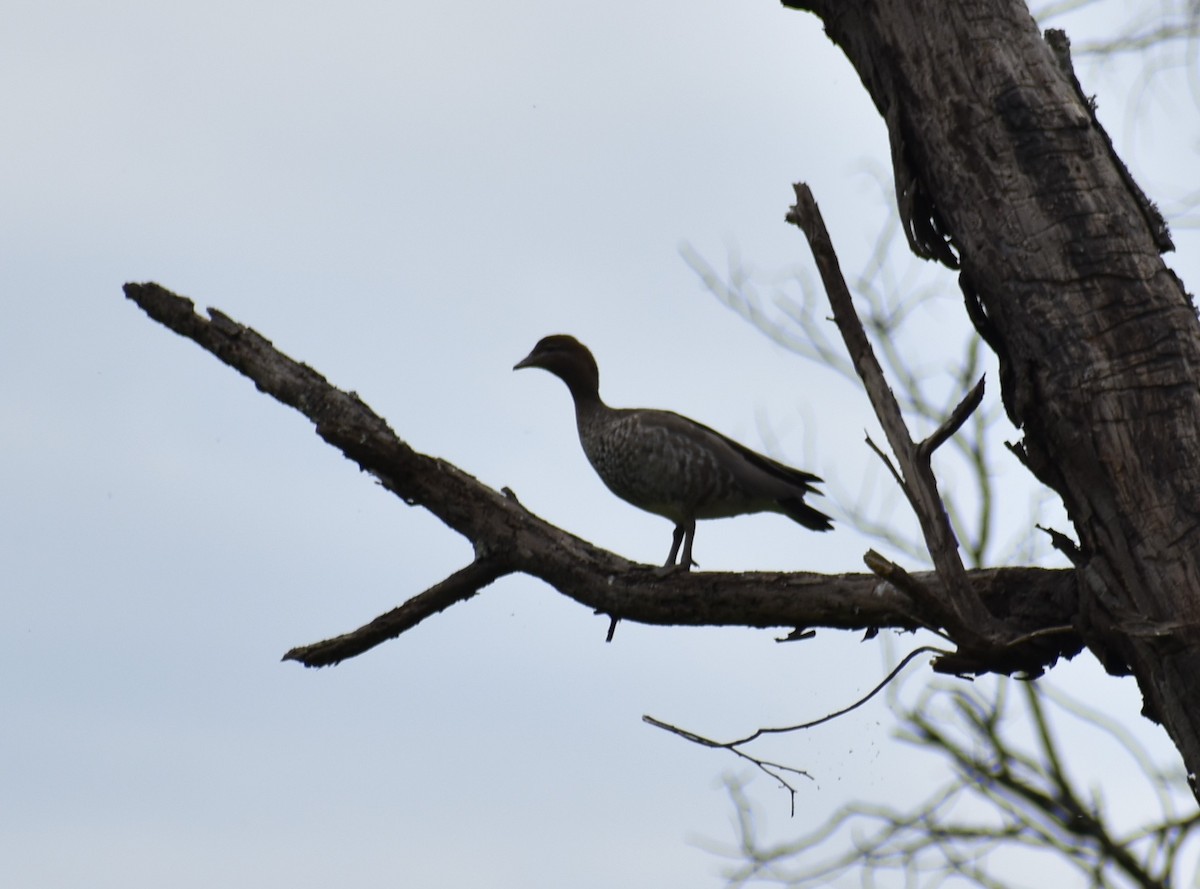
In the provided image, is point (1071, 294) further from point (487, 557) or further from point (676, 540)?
point (676, 540)

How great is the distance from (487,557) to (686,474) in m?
2.05

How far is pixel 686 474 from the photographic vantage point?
6297 mm

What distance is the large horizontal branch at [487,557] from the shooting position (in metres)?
4.04

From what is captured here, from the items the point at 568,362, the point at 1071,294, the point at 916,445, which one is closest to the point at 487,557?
the point at 916,445

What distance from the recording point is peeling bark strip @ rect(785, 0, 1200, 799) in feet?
10.5

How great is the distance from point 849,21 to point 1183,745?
6.81 ft

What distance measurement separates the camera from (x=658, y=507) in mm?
6520

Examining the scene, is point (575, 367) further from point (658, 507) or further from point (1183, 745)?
point (1183, 745)

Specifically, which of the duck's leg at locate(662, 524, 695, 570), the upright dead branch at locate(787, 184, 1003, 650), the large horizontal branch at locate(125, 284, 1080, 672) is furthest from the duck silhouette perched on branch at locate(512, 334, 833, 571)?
the upright dead branch at locate(787, 184, 1003, 650)

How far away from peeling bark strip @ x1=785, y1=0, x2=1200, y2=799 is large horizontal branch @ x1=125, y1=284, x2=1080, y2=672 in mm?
728

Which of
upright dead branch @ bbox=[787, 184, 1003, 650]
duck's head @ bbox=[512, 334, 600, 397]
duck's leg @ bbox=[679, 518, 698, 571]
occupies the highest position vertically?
duck's head @ bbox=[512, 334, 600, 397]

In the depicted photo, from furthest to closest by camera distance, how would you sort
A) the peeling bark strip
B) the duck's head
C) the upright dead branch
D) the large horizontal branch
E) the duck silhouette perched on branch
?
1. the duck's head
2. the duck silhouette perched on branch
3. the large horizontal branch
4. the upright dead branch
5. the peeling bark strip

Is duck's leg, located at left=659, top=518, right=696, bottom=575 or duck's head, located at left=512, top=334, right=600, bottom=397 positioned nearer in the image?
duck's leg, located at left=659, top=518, right=696, bottom=575

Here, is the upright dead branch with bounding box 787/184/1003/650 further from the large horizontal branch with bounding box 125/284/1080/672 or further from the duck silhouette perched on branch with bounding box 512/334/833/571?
the duck silhouette perched on branch with bounding box 512/334/833/571
